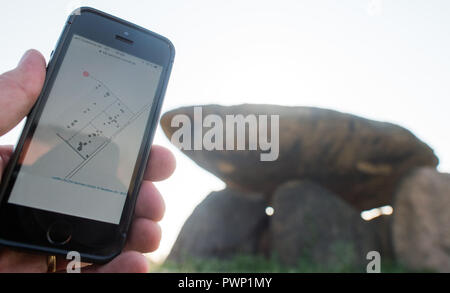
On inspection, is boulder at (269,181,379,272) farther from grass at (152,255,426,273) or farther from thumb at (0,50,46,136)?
thumb at (0,50,46,136)

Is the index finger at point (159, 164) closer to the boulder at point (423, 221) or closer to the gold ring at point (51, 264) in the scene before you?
the gold ring at point (51, 264)

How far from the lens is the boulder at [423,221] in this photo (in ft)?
19.1

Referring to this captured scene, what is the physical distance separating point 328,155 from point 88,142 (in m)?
5.74

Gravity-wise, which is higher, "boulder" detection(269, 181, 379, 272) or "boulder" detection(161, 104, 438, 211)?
"boulder" detection(161, 104, 438, 211)

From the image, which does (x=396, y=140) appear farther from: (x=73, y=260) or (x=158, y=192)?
(x=73, y=260)

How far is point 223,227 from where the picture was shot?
7.55 m

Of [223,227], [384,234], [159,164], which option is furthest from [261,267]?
[159,164]

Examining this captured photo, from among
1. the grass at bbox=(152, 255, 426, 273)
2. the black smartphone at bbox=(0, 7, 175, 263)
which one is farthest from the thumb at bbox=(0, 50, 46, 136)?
the grass at bbox=(152, 255, 426, 273)

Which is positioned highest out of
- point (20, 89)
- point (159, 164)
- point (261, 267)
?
point (20, 89)

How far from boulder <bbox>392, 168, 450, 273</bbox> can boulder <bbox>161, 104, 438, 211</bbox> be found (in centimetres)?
58

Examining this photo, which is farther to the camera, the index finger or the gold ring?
the index finger

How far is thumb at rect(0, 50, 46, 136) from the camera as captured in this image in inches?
50.7

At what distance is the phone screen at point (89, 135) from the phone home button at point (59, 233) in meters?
0.05

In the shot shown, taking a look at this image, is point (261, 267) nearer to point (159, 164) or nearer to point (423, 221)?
point (423, 221)
